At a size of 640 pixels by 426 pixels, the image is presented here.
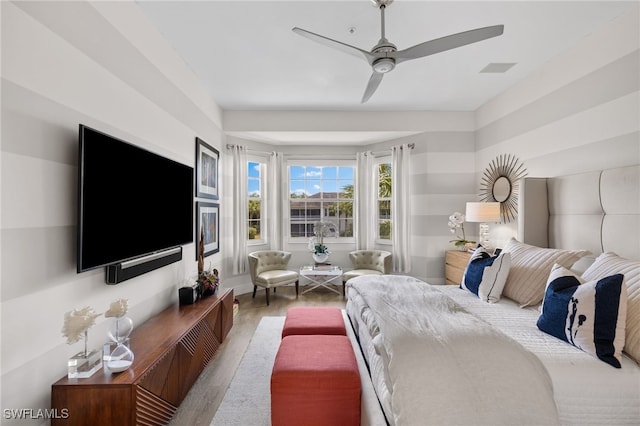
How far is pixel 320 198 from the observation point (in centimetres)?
537

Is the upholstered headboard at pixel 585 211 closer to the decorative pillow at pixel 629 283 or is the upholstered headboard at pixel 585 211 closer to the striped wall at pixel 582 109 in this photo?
the striped wall at pixel 582 109

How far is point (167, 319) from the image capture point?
233 centimetres

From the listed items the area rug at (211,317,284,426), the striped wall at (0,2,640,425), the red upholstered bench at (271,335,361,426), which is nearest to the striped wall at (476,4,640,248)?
the striped wall at (0,2,640,425)

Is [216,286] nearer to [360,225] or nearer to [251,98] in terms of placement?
[251,98]

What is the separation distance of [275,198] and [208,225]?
5.23 feet

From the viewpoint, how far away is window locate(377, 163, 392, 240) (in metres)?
5.12

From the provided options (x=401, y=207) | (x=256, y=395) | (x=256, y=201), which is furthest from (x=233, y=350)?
(x=401, y=207)

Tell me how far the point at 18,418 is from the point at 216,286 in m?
1.73

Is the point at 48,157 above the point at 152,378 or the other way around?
above

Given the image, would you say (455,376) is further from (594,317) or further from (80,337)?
(80,337)

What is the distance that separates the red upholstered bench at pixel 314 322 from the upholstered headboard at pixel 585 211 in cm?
208

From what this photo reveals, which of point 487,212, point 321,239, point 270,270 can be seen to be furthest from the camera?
point 321,239

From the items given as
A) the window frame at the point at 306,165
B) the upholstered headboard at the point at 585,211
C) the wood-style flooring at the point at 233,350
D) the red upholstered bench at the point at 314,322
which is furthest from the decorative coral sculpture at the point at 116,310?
the window frame at the point at 306,165

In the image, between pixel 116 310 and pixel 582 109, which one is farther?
pixel 582 109
